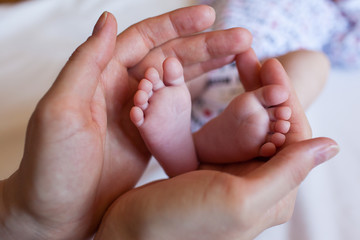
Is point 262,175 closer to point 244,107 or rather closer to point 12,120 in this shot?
point 244,107

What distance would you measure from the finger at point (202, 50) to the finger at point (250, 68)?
0.01 meters

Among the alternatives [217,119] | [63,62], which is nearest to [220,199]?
[217,119]

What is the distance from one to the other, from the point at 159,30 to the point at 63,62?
0.41m

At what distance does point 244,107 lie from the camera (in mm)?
563

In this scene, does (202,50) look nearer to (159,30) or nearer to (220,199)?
(159,30)

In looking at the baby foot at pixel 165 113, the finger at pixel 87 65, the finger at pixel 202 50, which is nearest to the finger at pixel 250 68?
the finger at pixel 202 50

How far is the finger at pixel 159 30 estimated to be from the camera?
0.63m

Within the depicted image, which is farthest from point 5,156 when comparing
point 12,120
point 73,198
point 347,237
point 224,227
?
point 347,237

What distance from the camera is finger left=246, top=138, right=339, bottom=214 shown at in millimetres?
401

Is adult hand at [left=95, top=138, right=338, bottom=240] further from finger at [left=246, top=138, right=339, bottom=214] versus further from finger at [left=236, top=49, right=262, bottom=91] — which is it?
finger at [left=236, top=49, right=262, bottom=91]

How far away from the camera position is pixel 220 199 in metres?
0.39

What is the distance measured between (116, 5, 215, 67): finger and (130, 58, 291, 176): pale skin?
0.10 metres

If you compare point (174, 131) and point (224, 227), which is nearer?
point (224, 227)

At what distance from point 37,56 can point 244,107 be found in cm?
66
